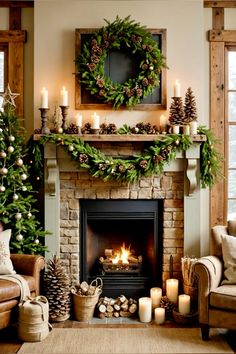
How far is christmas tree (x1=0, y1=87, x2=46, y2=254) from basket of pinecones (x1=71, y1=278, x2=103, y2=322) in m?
0.53

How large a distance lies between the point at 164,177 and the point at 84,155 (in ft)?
2.74

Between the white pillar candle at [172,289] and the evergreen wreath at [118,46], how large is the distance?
1742 mm

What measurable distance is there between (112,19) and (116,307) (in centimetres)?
279

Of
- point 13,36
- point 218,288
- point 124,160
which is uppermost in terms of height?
point 13,36

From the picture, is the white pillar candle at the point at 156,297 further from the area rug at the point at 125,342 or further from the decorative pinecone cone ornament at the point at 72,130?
the decorative pinecone cone ornament at the point at 72,130

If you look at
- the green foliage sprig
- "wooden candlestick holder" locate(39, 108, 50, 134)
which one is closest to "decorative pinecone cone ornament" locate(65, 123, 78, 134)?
"wooden candlestick holder" locate(39, 108, 50, 134)

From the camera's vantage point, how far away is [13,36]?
5.13m

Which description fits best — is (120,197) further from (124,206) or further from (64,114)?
(64,114)

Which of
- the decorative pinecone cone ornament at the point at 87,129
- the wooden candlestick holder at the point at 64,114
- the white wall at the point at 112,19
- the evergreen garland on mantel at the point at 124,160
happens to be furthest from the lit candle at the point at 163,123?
the wooden candlestick holder at the point at 64,114

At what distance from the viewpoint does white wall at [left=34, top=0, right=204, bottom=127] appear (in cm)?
492

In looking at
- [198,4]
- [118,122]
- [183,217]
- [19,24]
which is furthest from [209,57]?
[19,24]

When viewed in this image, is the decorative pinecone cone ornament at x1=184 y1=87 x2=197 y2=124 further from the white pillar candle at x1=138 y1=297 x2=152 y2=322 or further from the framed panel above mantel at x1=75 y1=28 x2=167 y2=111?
the white pillar candle at x1=138 y1=297 x2=152 y2=322

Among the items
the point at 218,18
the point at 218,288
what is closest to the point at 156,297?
the point at 218,288

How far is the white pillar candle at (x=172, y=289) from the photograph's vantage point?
479 cm
